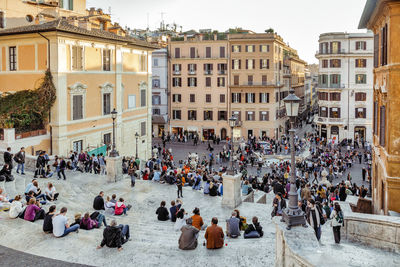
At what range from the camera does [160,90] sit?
5841 cm

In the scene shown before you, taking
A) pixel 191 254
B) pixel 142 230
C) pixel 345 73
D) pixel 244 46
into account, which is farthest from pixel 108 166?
pixel 345 73

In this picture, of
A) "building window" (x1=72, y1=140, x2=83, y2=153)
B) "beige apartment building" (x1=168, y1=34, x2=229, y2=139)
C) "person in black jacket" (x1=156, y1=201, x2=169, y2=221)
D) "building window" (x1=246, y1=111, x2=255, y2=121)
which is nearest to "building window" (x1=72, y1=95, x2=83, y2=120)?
"building window" (x1=72, y1=140, x2=83, y2=153)

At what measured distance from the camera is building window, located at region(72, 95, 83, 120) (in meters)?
27.4

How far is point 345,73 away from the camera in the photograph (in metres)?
54.3

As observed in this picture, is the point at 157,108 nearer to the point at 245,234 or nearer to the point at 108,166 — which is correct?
the point at 108,166

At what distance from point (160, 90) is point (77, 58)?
31007mm

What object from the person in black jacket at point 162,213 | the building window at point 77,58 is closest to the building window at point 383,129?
the person in black jacket at point 162,213

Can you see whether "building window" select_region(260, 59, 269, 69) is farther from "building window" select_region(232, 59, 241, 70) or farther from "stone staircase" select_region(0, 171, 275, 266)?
"stone staircase" select_region(0, 171, 275, 266)

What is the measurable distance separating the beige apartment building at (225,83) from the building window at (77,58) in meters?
29.7

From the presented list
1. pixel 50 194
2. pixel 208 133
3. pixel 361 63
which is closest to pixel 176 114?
pixel 208 133

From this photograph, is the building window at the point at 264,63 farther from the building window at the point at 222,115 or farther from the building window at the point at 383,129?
the building window at the point at 383,129

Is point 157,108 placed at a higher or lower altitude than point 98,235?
higher

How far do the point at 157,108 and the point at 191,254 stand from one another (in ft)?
160

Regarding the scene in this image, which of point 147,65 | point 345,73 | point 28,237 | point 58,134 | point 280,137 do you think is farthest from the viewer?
point 280,137
